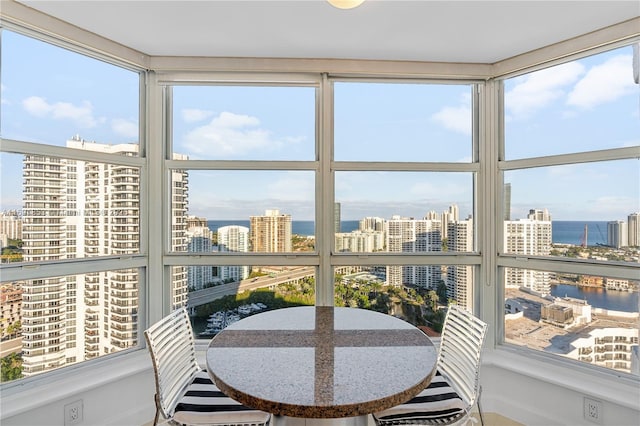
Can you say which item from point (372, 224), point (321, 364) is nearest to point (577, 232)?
point (372, 224)

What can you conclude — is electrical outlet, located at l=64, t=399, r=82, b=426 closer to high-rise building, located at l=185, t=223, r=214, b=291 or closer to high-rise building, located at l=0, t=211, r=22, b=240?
high-rise building, located at l=185, t=223, r=214, b=291

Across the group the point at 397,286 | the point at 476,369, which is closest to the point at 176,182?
the point at 397,286

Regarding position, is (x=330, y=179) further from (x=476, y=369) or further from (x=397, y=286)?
(x=476, y=369)

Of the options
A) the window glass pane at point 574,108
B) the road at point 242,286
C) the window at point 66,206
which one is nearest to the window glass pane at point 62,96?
the window at point 66,206

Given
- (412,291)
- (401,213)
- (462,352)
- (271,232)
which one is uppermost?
(401,213)

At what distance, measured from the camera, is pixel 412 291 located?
8.03ft

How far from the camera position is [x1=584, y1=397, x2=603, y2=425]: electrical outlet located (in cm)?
191

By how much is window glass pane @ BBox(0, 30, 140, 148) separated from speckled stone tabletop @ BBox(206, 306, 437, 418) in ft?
5.37

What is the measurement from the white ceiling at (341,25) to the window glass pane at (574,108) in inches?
9.2

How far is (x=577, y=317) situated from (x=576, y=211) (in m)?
0.70

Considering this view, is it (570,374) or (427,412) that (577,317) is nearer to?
(570,374)

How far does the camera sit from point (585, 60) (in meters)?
2.11

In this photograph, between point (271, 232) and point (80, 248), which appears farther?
point (271, 232)

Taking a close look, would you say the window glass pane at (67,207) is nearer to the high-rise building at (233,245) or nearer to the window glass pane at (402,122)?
the high-rise building at (233,245)
